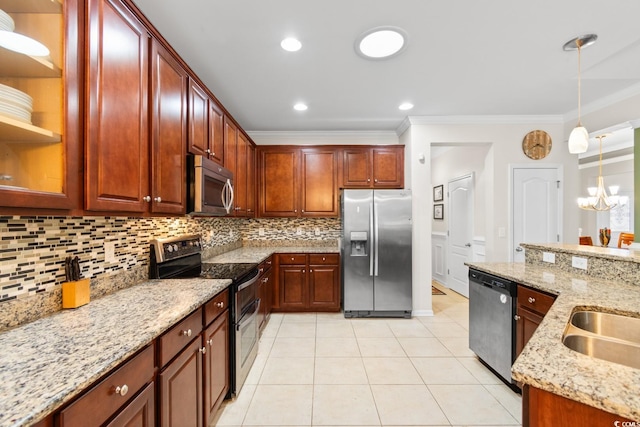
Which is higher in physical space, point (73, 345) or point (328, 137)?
point (328, 137)

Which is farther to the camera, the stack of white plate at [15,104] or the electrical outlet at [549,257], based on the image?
the electrical outlet at [549,257]

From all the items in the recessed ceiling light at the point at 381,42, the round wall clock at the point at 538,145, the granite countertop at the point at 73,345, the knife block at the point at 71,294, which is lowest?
the granite countertop at the point at 73,345

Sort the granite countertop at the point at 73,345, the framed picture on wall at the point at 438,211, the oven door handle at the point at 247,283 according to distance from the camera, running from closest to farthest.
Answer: the granite countertop at the point at 73,345 < the oven door handle at the point at 247,283 < the framed picture on wall at the point at 438,211

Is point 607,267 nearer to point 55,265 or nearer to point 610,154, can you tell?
point 55,265

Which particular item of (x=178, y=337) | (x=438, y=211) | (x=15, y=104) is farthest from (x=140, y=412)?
(x=438, y=211)

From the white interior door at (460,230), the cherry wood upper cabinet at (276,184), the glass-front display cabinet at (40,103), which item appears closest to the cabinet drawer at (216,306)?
the glass-front display cabinet at (40,103)

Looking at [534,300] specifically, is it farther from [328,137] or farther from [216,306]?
[328,137]

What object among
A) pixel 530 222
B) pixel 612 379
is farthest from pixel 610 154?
pixel 612 379

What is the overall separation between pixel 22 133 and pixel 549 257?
3.39 metres

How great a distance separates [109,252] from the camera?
67.4 inches

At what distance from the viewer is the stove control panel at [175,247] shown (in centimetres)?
205

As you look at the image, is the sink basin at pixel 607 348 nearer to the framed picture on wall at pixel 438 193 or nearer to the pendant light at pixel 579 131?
the pendant light at pixel 579 131

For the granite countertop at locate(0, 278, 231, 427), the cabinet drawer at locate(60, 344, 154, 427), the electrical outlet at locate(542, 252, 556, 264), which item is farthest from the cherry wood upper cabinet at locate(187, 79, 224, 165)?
the electrical outlet at locate(542, 252, 556, 264)

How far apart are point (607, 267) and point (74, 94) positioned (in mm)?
3191
